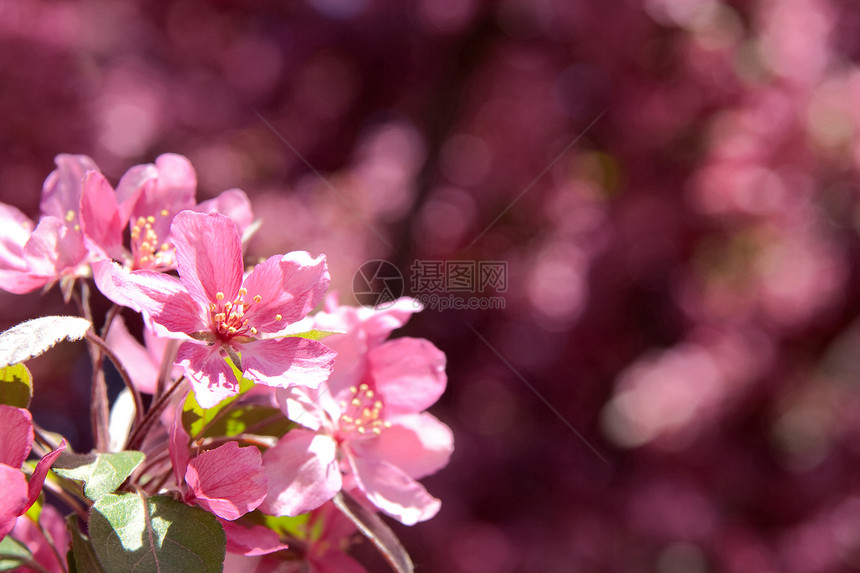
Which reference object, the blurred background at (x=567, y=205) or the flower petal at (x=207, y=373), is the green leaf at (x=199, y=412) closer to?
the flower petal at (x=207, y=373)

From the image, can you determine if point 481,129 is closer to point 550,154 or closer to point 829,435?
point 550,154

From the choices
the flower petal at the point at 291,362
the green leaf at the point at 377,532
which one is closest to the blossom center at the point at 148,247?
the flower petal at the point at 291,362

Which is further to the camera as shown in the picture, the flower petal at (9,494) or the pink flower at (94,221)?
the pink flower at (94,221)

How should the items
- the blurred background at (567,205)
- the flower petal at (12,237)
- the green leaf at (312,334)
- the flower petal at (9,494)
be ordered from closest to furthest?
the flower petal at (9,494)
the green leaf at (312,334)
the flower petal at (12,237)
the blurred background at (567,205)

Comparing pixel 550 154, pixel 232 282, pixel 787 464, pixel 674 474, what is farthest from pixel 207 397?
pixel 787 464

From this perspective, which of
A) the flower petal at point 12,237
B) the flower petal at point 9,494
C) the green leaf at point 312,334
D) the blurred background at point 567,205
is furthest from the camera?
the blurred background at point 567,205

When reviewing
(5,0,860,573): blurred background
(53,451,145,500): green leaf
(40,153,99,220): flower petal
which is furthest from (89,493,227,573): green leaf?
(5,0,860,573): blurred background
